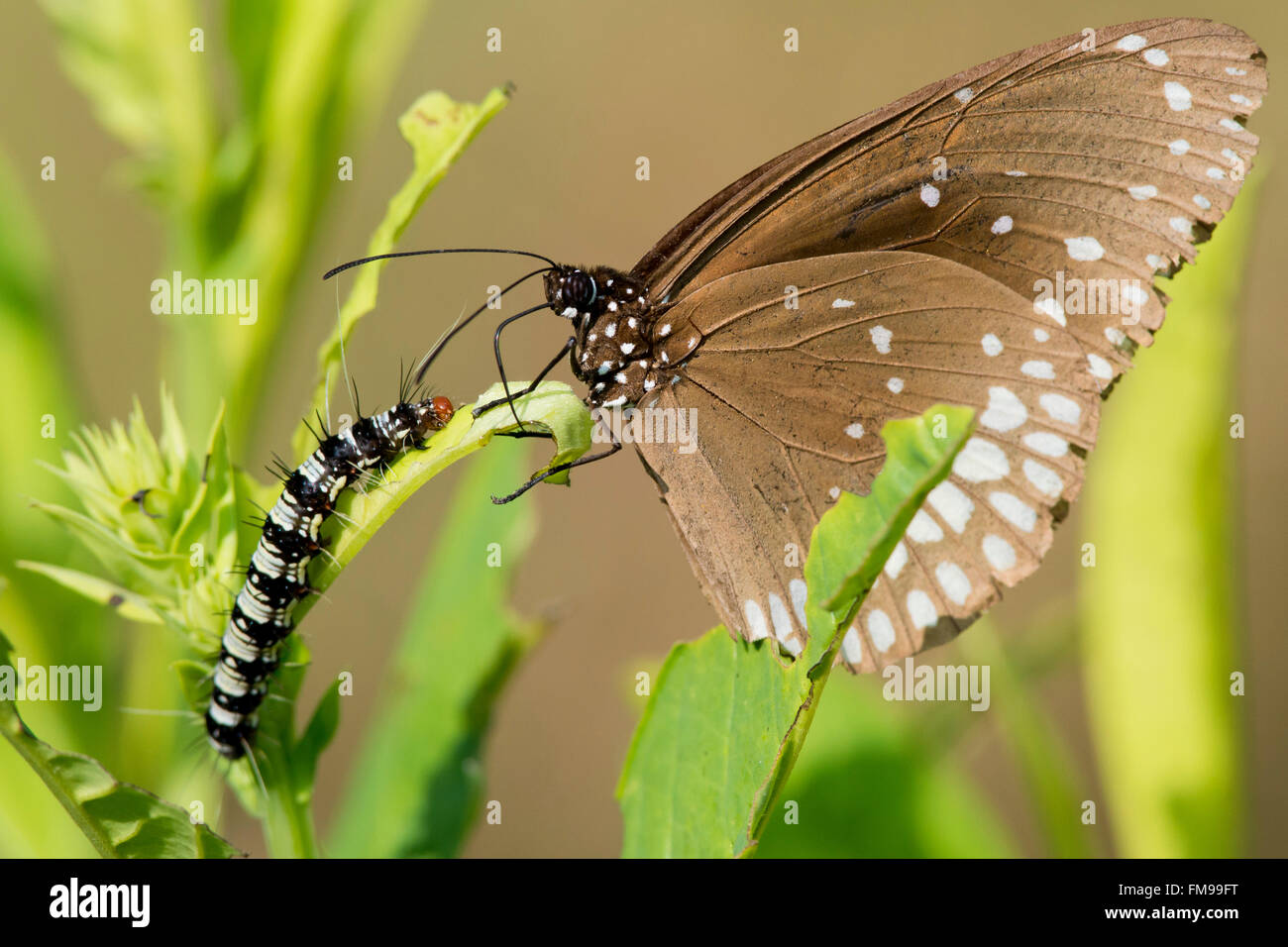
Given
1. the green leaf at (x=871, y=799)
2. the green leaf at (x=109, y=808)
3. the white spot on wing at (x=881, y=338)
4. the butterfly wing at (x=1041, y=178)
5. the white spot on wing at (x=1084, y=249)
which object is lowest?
the green leaf at (x=871, y=799)

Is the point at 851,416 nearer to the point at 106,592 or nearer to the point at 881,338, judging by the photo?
the point at 881,338

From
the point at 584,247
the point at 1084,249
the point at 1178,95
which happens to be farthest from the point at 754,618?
the point at 584,247

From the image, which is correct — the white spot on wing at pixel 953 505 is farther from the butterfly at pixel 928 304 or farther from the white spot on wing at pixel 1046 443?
the white spot on wing at pixel 1046 443

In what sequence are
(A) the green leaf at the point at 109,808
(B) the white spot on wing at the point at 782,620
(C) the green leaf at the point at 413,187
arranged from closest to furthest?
(A) the green leaf at the point at 109,808 < (C) the green leaf at the point at 413,187 < (B) the white spot on wing at the point at 782,620

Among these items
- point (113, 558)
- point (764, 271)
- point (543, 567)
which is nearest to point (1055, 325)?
point (764, 271)

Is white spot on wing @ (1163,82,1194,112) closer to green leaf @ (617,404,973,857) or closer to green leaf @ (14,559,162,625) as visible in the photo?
green leaf @ (617,404,973,857)

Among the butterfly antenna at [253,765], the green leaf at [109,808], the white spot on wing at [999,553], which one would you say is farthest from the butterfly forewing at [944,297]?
the green leaf at [109,808]

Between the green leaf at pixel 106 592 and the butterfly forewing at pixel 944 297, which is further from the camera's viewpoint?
the butterfly forewing at pixel 944 297
